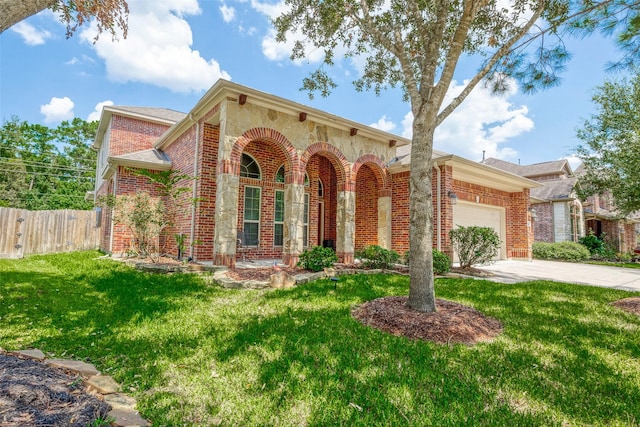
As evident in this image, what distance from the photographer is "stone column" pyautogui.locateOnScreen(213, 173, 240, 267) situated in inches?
291

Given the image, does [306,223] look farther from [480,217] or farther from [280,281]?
[480,217]

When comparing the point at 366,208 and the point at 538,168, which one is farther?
the point at 538,168

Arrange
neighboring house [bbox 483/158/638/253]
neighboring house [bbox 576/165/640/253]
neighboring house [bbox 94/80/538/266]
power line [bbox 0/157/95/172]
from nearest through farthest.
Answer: neighboring house [bbox 94/80/538/266]
neighboring house [bbox 483/158/638/253]
neighboring house [bbox 576/165/640/253]
power line [bbox 0/157/95/172]

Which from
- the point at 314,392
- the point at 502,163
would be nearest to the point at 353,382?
the point at 314,392

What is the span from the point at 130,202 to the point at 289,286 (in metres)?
5.76

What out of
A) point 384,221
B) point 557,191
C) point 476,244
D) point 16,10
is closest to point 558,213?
point 557,191

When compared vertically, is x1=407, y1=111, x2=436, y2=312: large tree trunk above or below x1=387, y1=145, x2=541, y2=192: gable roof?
below

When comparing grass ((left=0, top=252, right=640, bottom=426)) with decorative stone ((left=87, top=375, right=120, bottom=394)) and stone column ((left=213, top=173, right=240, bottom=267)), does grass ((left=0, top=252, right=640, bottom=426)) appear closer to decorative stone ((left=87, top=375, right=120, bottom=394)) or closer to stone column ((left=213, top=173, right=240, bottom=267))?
decorative stone ((left=87, top=375, right=120, bottom=394))

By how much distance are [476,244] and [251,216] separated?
690cm

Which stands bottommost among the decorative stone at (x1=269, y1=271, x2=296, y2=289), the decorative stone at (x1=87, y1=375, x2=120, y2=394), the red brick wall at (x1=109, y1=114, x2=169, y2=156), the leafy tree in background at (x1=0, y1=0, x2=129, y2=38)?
the decorative stone at (x1=87, y1=375, x2=120, y2=394)

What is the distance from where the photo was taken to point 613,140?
35.3 ft

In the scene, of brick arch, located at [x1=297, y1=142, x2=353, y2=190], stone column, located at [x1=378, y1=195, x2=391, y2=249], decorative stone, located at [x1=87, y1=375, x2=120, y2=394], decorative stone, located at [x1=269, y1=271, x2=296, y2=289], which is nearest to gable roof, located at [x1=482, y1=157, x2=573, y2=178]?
stone column, located at [x1=378, y1=195, x2=391, y2=249]

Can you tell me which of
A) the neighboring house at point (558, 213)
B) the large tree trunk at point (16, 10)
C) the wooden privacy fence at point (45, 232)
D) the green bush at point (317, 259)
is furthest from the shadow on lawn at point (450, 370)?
the neighboring house at point (558, 213)

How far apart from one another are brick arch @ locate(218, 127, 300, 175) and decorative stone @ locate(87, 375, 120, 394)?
18.4 feet
